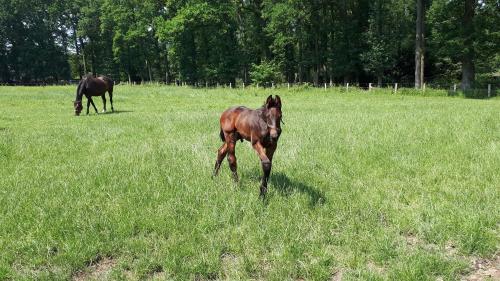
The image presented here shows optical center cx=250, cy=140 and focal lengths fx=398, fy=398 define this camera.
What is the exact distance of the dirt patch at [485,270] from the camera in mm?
4496

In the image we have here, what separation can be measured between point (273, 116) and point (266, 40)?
5421cm

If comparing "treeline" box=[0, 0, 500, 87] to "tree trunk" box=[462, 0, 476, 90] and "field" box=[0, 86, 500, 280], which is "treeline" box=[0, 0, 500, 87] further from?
"field" box=[0, 86, 500, 280]

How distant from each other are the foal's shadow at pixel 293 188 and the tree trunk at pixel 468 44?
33.6 meters

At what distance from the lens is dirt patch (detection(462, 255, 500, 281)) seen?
4496 mm

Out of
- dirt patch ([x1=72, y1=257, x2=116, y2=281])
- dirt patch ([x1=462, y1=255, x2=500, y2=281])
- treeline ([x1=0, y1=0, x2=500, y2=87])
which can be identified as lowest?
dirt patch ([x1=462, y1=255, x2=500, y2=281])

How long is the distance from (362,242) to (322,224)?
714mm

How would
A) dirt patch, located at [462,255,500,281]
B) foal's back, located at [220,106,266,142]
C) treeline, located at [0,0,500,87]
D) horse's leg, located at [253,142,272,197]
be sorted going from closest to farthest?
dirt patch, located at [462,255,500,281] → horse's leg, located at [253,142,272,197] → foal's back, located at [220,106,266,142] → treeline, located at [0,0,500,87]

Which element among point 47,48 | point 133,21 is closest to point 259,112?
point 133,21

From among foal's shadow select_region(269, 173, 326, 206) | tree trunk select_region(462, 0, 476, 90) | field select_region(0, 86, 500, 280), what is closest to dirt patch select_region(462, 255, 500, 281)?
field select_region(0, 86, 500, 280)

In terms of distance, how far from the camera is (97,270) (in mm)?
4754

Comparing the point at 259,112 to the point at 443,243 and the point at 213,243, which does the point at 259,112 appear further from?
the point at 443,243

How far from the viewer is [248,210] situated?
619 cm

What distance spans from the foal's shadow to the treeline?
3288cm

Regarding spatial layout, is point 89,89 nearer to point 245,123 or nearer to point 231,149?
point 231,149
